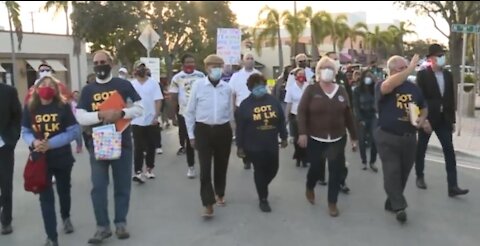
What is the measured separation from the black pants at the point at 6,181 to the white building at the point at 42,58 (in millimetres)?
24385

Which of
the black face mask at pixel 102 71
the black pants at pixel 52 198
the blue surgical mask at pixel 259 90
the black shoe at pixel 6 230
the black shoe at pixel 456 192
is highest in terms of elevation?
the black face mask at pixel 102 71

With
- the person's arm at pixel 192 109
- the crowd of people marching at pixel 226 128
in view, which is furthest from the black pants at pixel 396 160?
the person's arm at pixel 192 109

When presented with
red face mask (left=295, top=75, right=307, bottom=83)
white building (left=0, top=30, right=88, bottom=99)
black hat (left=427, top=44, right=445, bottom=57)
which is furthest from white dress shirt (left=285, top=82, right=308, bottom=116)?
white building (left=0, top=30, right=88, bottom=99)

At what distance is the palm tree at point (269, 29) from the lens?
47.8m

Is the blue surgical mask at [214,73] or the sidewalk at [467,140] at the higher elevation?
the blue surgical mask at [214,73]

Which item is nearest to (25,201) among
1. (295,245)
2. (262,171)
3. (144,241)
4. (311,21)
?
(144,241)

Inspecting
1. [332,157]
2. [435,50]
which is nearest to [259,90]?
[332,157]

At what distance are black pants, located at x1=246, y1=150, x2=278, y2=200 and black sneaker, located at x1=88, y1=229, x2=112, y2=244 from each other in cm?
185

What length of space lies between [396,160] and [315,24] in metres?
46.6

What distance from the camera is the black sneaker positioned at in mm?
5371

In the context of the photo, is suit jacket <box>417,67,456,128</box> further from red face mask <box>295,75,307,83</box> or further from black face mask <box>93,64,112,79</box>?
black face mask <box>93,64,112,79</box>

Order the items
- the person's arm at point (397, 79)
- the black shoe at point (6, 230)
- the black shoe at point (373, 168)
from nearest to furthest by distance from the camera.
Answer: the person's arm at point (397, 79)
the black shoe at point (6, 230)
the black shoe at point (373, 168)

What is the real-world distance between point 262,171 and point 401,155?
5.17ft

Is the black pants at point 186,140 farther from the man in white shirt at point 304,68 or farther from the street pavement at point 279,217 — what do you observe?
the man in white shirt at point 304,68
